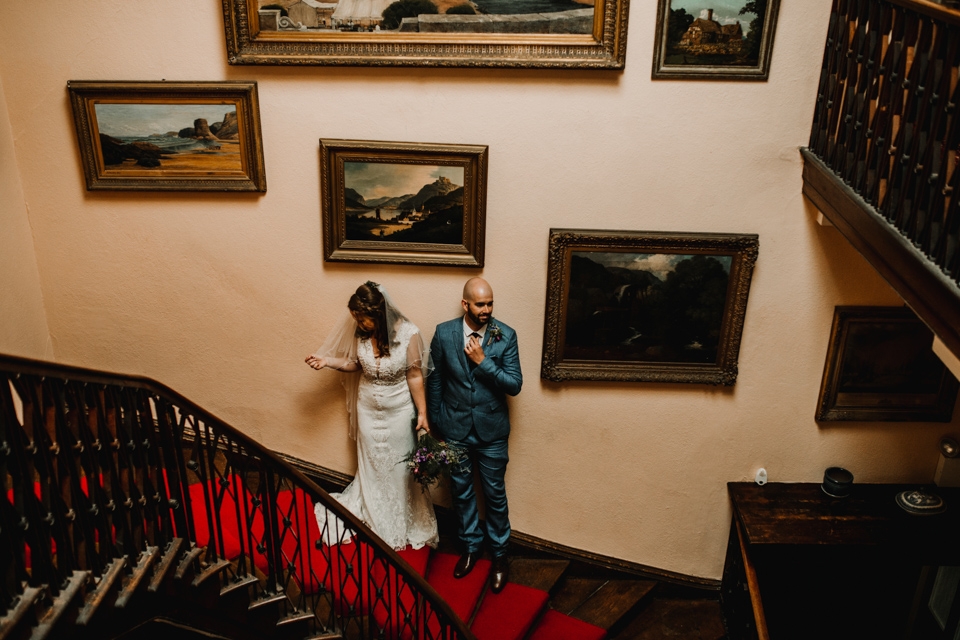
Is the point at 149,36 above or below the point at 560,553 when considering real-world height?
above

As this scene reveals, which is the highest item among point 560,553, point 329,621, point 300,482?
point 300,482

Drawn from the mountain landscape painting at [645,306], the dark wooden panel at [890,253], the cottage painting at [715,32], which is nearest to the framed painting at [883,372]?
the mountain landscape painting at [645,306]

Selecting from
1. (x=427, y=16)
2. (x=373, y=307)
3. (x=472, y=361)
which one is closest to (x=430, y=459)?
(x=472, y=361)

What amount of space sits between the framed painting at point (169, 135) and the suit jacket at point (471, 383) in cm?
163

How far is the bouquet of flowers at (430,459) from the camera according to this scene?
4945 mm

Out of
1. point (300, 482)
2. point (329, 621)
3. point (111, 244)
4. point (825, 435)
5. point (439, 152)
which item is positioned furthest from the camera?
point (825, 435)

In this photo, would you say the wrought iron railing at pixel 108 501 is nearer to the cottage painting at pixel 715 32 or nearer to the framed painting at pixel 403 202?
the framed painting at pixel 403 202

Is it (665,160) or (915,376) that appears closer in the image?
(665,160)

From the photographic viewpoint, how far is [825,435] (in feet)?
17.8

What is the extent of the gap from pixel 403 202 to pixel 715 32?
2.21m

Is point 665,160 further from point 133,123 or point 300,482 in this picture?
point 133,123

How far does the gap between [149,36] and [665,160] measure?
3358mm

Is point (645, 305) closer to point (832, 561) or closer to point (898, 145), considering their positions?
point (898, 145)

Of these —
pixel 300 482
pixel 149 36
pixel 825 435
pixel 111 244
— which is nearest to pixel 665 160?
pixel 825 435
